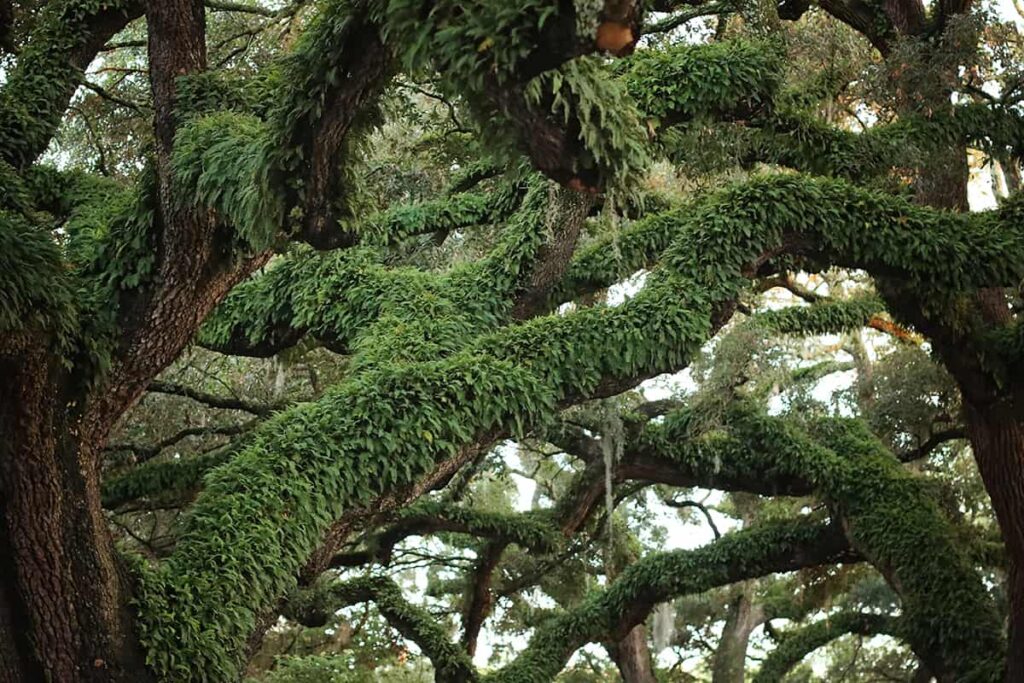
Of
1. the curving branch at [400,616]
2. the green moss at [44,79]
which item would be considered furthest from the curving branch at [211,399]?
the green moss at [44,79]

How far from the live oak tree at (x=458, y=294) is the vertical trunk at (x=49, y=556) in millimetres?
15

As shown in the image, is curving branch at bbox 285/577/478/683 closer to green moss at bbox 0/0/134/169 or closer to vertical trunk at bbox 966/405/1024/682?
vertical trunk at bbox 966/405/1024/682

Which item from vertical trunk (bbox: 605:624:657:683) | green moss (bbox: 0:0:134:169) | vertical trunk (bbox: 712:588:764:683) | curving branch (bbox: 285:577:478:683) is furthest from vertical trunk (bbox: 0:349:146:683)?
vertical trunk (bbox: 712:588:764:683)

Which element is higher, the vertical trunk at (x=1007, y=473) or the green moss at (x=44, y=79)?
the green moss at (x=44, y=79)

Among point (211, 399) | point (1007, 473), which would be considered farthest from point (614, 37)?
point (211, 399)

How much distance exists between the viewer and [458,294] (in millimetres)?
8961

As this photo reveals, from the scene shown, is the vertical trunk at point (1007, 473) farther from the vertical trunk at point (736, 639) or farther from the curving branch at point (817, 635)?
the vertical trunk at point (736, 639)

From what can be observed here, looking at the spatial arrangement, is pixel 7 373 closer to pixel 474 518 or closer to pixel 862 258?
→ pixel 862 258

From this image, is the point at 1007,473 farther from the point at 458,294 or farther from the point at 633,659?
the point at 633,659

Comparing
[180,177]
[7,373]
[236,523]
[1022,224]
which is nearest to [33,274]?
[7,373]

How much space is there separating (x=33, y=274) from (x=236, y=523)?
6.29 ft

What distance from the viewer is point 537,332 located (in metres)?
7.88

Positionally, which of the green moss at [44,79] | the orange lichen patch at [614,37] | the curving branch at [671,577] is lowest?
the orange lichen patch at [614,37]

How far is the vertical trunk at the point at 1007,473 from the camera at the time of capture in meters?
8.87
